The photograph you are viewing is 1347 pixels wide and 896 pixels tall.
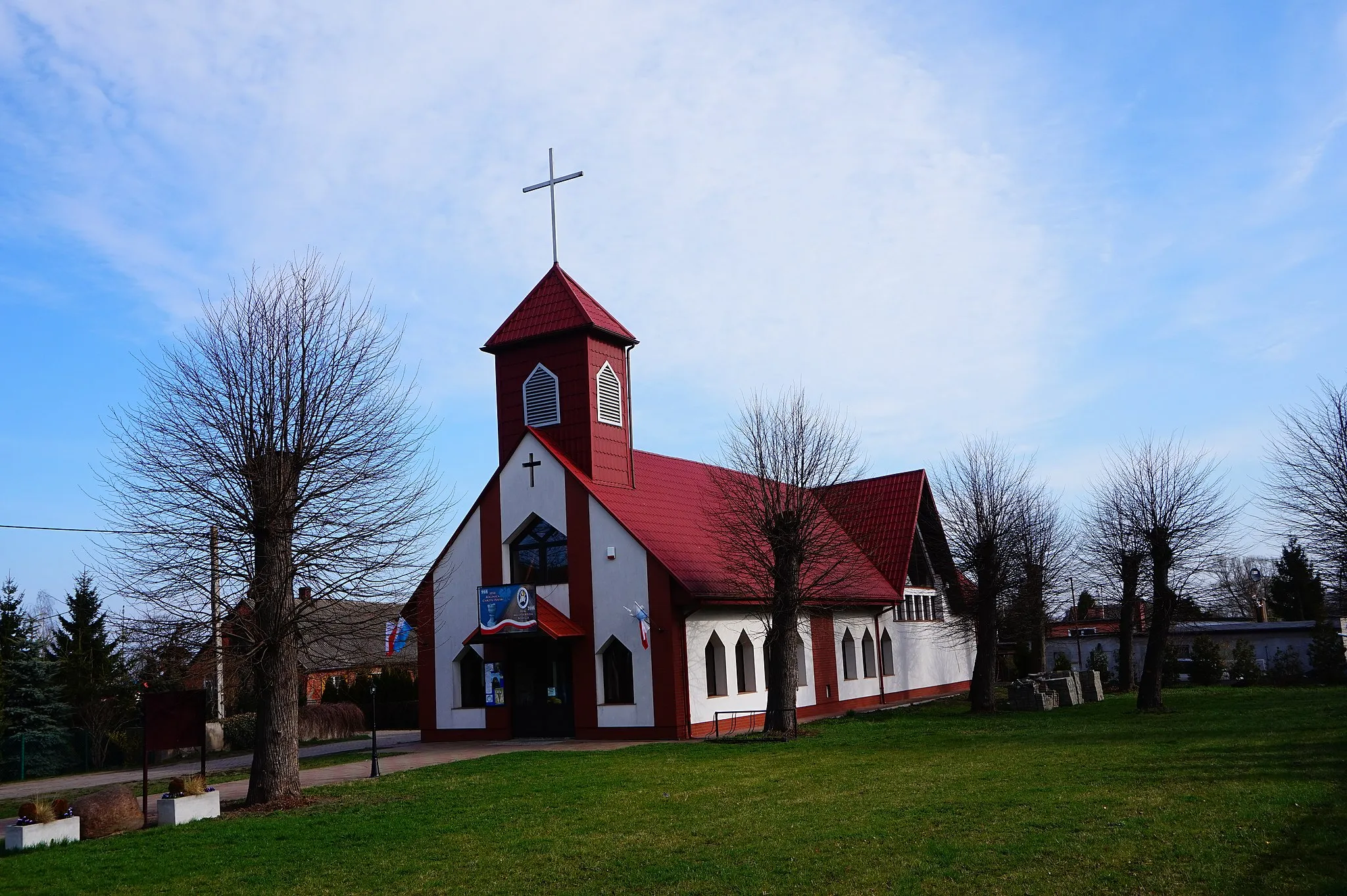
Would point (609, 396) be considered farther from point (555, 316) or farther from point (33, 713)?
point (33, 713)

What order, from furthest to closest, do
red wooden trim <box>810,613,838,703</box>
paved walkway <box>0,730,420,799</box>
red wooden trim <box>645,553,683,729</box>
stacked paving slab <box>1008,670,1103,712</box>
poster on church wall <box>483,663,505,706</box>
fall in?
red wooden trim <box>810,613,838,703</box>, stacked paving slab <box>1008,670,1103,712</box>, poster on church wall <box>483,663,505,706</box>, red wooden trim <box>645,553,683,729</box>, paved walkway <box>0,730,420,799</box>

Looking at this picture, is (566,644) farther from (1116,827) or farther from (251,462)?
(1116,827)

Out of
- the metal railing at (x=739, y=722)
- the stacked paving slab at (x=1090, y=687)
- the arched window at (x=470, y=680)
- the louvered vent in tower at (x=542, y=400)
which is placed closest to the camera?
the metal railing at (x=739, y=722)

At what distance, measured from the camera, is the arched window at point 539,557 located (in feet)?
89.9

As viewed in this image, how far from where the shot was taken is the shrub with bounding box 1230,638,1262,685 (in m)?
36.5

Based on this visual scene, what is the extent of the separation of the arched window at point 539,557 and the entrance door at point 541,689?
1.64 m

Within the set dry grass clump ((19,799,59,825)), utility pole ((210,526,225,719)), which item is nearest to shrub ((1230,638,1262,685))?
utility pole ((210,526,225,719))

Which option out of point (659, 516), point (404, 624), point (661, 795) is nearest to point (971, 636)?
point (659, 516)

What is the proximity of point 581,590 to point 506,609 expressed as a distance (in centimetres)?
196

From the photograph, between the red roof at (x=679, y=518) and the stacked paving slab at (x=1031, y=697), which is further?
the stacked paving slab at (x=1031, y=697)

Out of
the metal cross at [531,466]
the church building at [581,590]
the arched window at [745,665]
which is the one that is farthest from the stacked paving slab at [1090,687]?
the metal cross at [531,466]

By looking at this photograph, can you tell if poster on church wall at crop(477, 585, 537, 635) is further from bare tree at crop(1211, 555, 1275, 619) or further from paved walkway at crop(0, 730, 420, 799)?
bare tree at crop(1211, 555, 1275, 619)

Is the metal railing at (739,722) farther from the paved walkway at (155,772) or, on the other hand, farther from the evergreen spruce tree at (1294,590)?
the evergreen spruce tree at (1294,590)

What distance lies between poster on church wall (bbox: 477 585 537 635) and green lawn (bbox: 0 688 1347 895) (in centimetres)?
580
